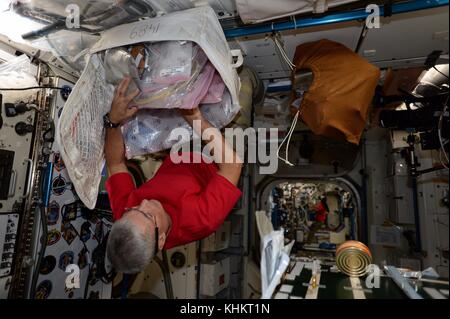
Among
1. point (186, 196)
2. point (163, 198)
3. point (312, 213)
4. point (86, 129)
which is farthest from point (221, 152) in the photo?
point (312, 213)

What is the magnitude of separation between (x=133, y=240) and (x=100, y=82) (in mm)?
857

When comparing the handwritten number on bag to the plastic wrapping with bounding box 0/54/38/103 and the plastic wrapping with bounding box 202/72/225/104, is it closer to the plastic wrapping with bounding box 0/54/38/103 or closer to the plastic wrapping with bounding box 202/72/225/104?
the plastic wrapping with bounding box 202/72/225/104

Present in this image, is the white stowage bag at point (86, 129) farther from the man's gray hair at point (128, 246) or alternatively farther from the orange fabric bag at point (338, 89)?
the orange fabric bag at point (338, 89)

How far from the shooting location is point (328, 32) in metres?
1.73

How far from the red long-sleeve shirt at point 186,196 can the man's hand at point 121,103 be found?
1.45 ft

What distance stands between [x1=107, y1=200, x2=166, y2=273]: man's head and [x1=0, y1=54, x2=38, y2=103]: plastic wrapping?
1128 mm

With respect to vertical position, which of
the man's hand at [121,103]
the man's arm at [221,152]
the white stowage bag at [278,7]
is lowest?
the man's arm at [221,152]

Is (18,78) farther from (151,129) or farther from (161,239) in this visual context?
(161,239)

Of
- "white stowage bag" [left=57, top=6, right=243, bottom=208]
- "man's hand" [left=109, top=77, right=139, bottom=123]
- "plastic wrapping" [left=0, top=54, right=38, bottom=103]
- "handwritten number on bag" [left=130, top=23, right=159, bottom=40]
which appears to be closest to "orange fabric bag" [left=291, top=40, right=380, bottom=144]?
"white stowage bag" [left=57, top=6, right=243, bottom=208]

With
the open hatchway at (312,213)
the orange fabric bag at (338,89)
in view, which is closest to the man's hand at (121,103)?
the orange fabric bag at (338,89)

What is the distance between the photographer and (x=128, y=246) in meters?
1.36

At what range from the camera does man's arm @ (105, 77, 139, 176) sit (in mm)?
1445

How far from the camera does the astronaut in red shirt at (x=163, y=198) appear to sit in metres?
1.40
